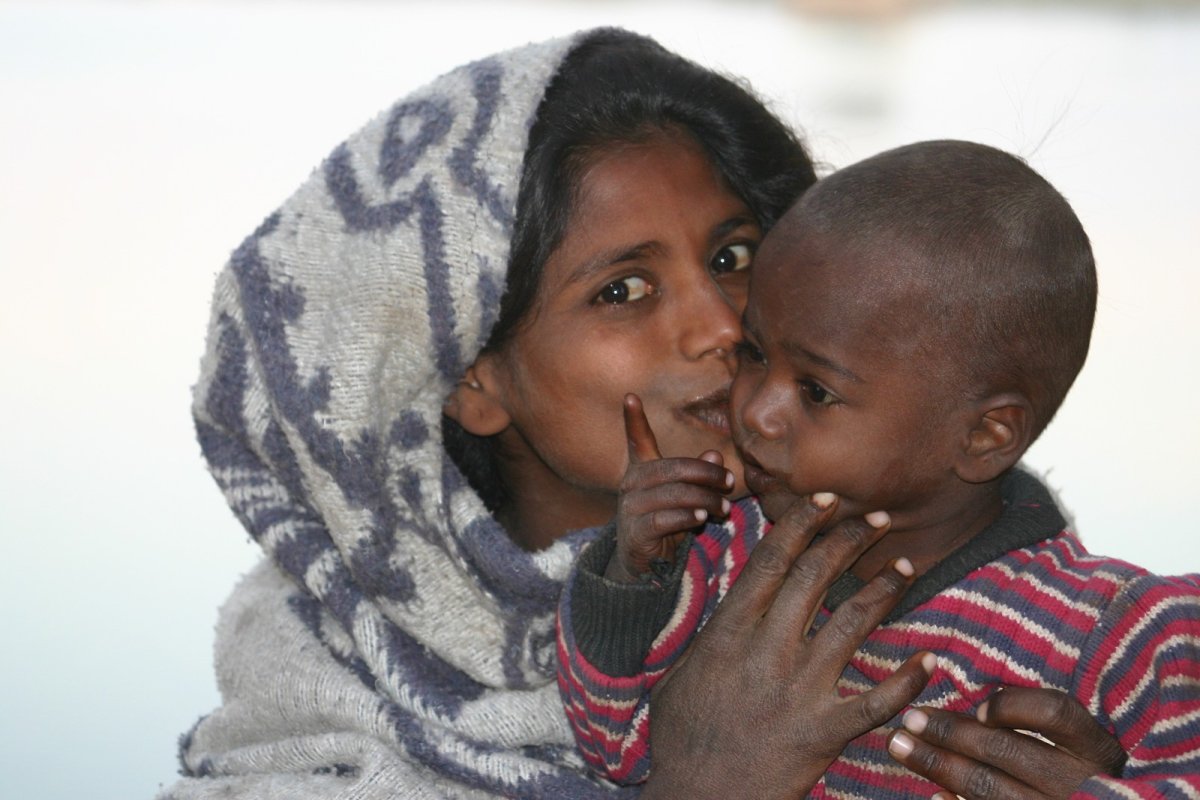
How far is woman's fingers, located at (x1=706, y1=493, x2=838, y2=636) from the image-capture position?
135 cm

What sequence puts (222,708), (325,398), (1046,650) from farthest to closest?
(222,708) < (325,398) < (1046,650)

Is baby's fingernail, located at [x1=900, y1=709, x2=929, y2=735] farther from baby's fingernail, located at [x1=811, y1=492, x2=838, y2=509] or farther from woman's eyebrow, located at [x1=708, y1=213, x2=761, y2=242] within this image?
woman's eyebrow, located at [x1=708, y1=213, x2=761, y2=242]

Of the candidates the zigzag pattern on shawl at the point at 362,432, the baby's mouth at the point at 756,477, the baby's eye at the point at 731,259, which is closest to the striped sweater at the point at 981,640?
the baby's mouth at the point at 756,477

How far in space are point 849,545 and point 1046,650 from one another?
0.19 m

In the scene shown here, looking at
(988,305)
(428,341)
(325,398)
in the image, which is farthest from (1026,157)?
(325,398)

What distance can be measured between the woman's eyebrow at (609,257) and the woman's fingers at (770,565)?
40 cm

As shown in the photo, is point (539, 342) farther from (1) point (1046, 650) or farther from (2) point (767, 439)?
(1) point (1046, 650)

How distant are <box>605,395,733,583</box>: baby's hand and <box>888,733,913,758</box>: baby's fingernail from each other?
0.83 ft

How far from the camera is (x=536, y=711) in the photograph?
1.63 meters

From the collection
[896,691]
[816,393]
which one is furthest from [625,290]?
[896,691]

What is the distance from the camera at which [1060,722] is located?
123 cm

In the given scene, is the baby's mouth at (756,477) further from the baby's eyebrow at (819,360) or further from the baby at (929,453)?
the baby's eyebrow at (819,360)

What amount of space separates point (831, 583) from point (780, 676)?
98 mm

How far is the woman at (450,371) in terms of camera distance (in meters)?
1.61
